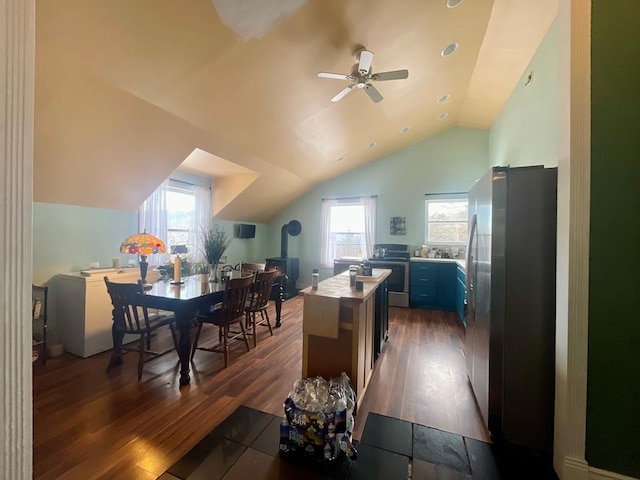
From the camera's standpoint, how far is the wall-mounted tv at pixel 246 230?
228 inches

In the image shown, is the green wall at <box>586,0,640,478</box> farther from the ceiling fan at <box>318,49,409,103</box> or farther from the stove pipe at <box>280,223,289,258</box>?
the stove pipe at <box>280,223,289,258</box>

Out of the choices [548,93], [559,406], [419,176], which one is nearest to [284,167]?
[419,176]

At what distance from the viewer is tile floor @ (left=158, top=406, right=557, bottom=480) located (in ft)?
4.90

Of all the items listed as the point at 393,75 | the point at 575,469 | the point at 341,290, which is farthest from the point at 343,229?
the point at 575,469

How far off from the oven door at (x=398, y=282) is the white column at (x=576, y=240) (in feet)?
11.5

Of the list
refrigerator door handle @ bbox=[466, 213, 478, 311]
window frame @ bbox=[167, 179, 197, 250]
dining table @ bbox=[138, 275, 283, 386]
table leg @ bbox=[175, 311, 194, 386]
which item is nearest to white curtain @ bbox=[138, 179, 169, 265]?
window frame @ bbox=[167, 179, 197, 250]

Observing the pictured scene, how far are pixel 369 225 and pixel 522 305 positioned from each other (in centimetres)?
420

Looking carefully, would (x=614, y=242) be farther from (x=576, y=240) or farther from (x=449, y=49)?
(x=449, y=49)

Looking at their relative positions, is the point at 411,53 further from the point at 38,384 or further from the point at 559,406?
the point at 38,384

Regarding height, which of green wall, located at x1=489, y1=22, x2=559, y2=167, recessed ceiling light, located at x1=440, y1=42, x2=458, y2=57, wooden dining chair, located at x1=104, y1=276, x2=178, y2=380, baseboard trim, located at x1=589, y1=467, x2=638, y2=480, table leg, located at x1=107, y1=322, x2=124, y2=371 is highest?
recessed ceiling light, located at x1=440, y1=42, x2=458, y2=57

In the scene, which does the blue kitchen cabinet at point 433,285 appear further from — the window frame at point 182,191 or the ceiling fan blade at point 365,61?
the window frame at point 182,191

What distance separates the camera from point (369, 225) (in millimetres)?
5812

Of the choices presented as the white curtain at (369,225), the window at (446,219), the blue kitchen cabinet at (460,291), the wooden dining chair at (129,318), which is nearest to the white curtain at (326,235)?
the white curtain at (369,225)

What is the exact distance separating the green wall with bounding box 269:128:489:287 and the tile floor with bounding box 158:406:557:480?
4.23 meters
